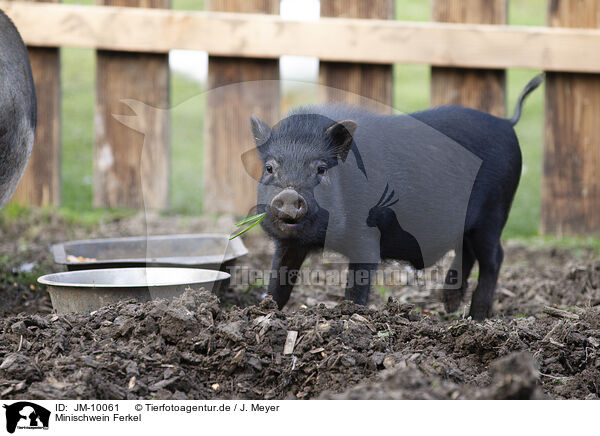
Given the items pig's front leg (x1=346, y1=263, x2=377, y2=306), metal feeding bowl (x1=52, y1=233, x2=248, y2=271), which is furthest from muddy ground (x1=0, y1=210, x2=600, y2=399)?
metal feeding bowl (x1=52, y1=233, x2=248, y2=271)

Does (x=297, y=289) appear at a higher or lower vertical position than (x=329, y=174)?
lower

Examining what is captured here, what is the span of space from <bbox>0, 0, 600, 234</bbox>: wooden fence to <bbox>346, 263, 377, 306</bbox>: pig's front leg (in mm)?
1898

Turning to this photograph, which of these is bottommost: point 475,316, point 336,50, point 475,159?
point 475,316

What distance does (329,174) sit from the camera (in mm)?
2984

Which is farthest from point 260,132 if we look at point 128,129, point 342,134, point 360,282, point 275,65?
point 128,129

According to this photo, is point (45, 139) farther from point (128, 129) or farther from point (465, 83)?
point (465, 83)

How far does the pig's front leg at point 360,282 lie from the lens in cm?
312

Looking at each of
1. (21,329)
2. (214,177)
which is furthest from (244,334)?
(214,177)

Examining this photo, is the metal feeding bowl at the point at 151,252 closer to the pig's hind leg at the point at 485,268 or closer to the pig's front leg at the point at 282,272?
the pig's front leg at the point at 282,272

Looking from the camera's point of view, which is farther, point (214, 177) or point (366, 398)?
point (214, 177)

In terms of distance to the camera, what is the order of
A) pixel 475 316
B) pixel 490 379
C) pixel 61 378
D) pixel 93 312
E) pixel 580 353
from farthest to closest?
pixel 475 316 → pixel 93 312 → pixel 580 353 → pixel 490 379 → pixel 61 378

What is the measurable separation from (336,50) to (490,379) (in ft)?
10.7
